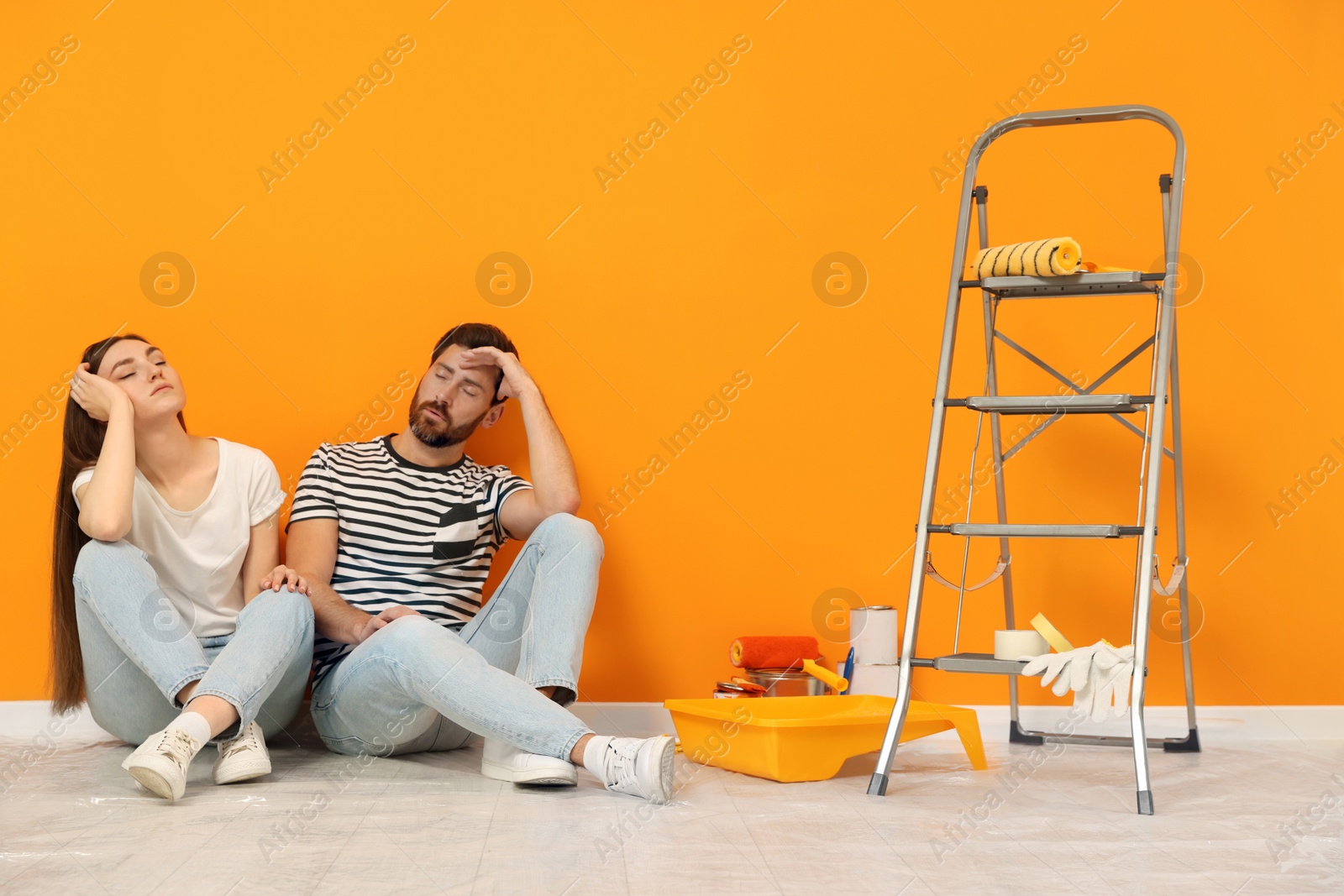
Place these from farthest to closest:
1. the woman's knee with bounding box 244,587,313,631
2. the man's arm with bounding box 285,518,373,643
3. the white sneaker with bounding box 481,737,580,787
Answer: the man's arm with bounding box 285,518,373,643
the woman's knee with bounding box 244,587,313,631
the white sneaker with bounding box 481,737,580,787

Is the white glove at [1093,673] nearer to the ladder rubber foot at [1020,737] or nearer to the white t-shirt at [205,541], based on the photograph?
the ladder rubber foot at [1020,737]

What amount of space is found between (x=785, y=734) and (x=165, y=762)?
0.88m

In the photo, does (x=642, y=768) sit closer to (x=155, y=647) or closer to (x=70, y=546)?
(x=155, y=647)

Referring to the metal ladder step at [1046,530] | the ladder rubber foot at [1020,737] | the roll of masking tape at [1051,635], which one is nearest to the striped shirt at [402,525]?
the metal ladder step at [1046,530]

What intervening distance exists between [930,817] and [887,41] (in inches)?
63.1

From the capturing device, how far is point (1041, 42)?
2289 mm

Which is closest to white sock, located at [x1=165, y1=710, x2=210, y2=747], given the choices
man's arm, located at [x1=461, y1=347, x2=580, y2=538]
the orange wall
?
man's arm, located at [x1=461, y1=347, x2=580, y2=538]

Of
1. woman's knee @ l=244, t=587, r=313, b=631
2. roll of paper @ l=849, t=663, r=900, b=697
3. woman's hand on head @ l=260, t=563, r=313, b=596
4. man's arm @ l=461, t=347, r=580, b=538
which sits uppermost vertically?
man's arm @ l=461, t=347, r=580, b=538

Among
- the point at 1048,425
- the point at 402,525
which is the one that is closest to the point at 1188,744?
the point at 1048,425

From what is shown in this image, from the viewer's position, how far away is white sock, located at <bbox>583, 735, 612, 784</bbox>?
149cm

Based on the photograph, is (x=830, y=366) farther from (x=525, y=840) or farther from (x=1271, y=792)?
(x=525, y=840)

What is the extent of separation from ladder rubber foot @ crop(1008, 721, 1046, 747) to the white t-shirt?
1449 millimetres

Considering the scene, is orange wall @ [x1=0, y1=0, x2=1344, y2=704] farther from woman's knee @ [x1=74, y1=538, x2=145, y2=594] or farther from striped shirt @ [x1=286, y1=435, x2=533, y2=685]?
woman's knee @ [x1=74, y1=538, x2=145, y2=594]

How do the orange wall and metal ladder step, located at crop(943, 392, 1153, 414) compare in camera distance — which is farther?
the orange wall
